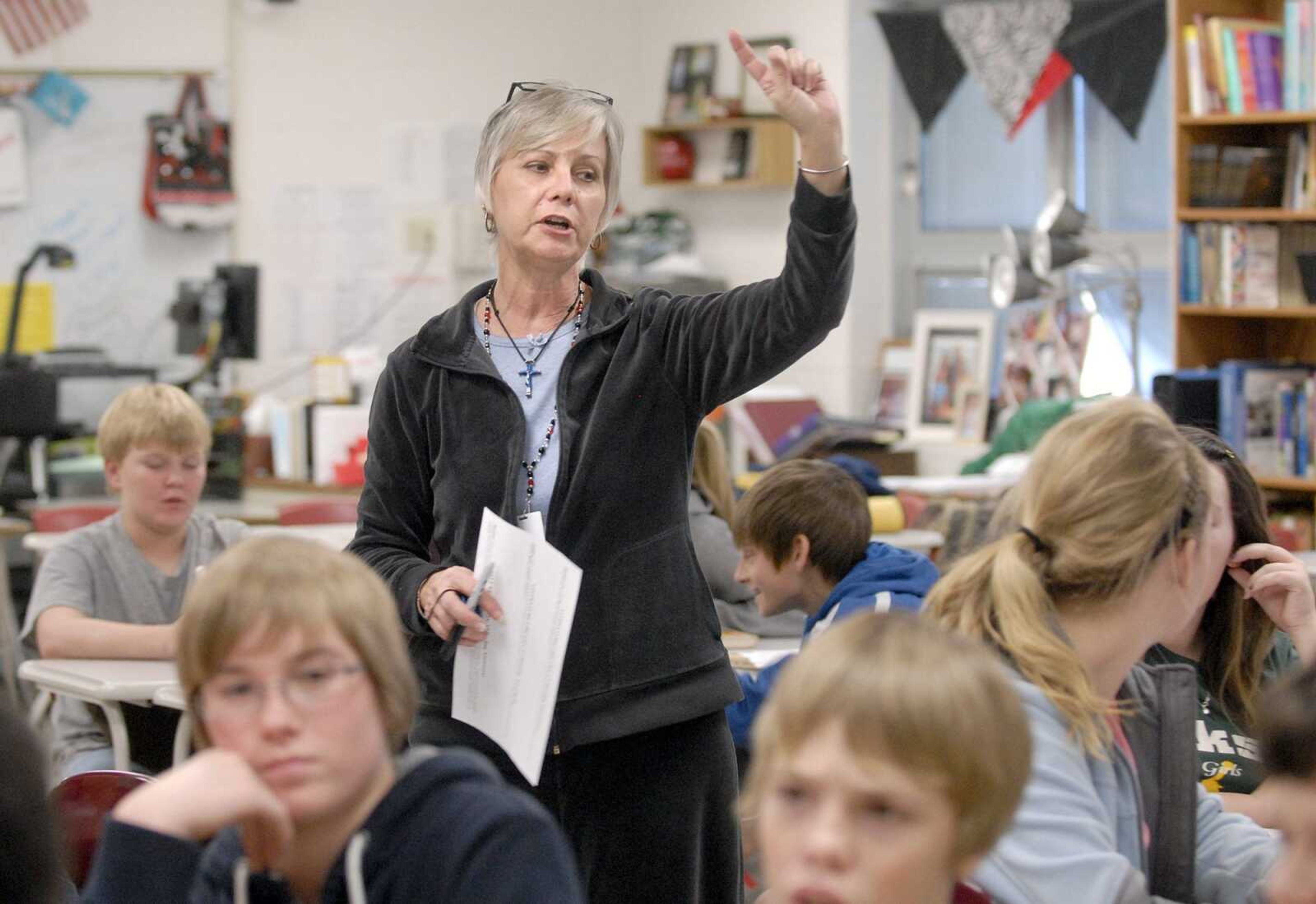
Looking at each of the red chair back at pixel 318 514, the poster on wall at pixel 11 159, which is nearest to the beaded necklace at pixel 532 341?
the red chair back at pixel 318 514

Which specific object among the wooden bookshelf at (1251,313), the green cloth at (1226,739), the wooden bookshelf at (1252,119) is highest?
the wooden bookshelf at (1252,119)

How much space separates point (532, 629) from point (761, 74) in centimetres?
64

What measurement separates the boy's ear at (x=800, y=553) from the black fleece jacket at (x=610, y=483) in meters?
1.09

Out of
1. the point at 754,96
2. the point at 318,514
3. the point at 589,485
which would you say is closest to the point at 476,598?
the point at 589,485

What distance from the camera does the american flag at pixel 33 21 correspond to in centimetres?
711

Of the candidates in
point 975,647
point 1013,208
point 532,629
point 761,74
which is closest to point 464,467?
point 532,629

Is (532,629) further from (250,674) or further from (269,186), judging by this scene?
(269,186)

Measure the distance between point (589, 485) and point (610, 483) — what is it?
0.02 metres

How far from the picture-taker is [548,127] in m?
1.95

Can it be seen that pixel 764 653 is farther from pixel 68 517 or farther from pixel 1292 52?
Answer: pixel 1292 52

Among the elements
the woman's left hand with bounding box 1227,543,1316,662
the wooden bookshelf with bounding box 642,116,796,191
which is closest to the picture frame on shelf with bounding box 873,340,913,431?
the wooden bookshelf with bounding box 642,116,796,191

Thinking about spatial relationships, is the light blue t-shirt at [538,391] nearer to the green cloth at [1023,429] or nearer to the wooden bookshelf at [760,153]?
the green cloth at [1023,429]

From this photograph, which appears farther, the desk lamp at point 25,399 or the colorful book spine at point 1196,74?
the desk lamp at point 25,399

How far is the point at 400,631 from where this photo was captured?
1362 mm
